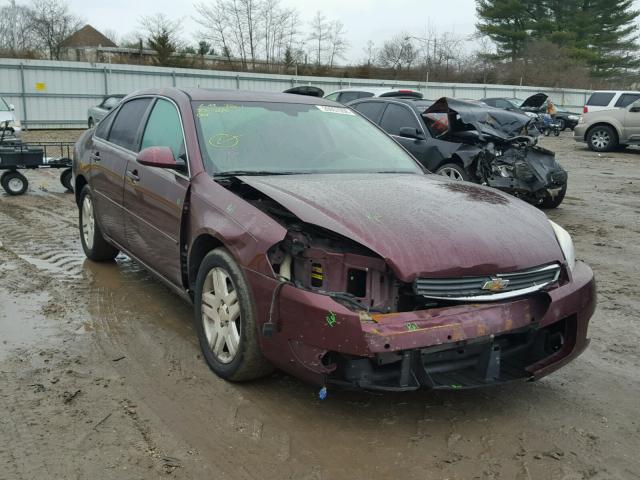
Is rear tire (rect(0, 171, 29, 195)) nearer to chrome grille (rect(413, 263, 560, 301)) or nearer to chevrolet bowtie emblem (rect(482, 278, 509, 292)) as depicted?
chrome grille (rect(413, 263, 560, 301))

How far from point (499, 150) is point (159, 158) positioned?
6458 mm

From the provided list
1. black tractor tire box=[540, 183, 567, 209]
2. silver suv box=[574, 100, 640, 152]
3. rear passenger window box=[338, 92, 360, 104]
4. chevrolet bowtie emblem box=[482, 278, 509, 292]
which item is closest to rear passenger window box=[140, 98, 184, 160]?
chevrolet bowtie emblem box=[482, 278, 509, 292]

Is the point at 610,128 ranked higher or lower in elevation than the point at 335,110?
lower

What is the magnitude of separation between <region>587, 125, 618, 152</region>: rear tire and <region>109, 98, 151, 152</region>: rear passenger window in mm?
17223

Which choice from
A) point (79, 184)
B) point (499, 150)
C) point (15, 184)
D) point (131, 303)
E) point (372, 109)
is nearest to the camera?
point (131, 303)

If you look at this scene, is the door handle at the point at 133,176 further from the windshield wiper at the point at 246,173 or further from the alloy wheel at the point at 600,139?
the alloy wheel at the point at 600,139

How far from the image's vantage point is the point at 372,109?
10.3 metres

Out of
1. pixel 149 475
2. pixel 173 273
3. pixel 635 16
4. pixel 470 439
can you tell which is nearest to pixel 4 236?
pixel 173 273

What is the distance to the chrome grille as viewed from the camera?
9.59ft

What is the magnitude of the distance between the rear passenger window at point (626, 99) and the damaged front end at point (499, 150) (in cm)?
1095

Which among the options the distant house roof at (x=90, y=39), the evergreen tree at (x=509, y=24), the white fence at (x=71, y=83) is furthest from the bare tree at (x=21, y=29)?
the evergreen tree at (x=509, y=24)

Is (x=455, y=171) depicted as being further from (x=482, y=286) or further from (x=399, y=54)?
(x=399, y=54)

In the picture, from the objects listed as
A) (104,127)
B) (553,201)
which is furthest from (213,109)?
(553,201)

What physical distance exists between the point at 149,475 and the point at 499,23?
58885 mm
